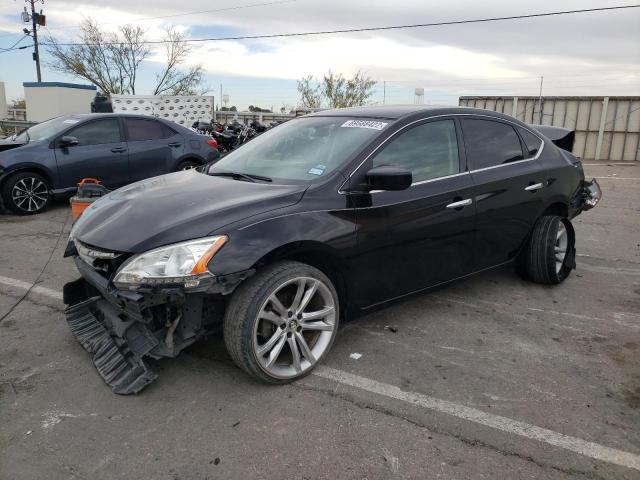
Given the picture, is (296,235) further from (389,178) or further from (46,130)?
(46,130)

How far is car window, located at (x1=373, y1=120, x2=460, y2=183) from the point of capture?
3521 millimetres

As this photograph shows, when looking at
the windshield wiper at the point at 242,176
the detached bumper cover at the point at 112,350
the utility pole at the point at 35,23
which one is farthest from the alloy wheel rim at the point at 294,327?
the utility pole at the point at 35,23

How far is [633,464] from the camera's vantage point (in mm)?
2396

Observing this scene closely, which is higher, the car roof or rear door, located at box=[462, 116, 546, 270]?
the car roof

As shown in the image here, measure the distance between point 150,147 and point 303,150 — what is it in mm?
5356

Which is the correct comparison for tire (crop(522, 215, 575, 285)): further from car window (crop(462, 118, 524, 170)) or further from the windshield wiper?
the windshield wiper

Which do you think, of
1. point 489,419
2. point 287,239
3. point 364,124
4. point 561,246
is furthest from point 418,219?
point 561,246

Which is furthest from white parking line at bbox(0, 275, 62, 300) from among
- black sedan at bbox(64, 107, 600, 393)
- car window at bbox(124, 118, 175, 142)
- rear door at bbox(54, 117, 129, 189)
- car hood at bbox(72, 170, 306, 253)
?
car window at bbox(124, 118, 175, 142)

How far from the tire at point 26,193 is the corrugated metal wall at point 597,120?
17557 mm

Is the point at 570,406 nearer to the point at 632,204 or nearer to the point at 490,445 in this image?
the point at 490,445

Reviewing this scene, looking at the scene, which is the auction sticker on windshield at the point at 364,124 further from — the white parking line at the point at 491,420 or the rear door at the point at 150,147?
the rear door at the point at 150,147

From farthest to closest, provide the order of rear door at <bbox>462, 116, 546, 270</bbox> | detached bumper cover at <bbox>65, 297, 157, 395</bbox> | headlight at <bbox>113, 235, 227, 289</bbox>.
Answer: rear door at <bbox>462, 116, 546, 270</bbox> < detached bumper cover at <bbox>65, 297, 157, 395</bbox> < headlight at <bbox>113, 235, 227, 289</bbox>

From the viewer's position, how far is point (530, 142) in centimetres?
459

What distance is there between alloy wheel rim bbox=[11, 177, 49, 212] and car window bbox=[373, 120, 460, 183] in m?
6.03
